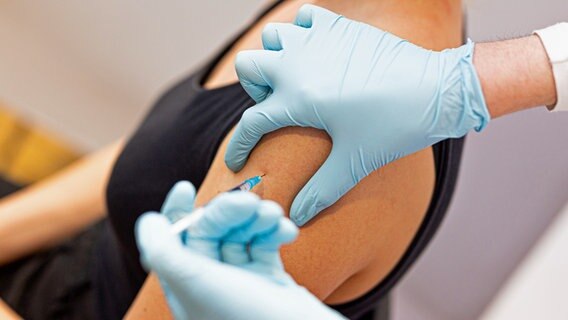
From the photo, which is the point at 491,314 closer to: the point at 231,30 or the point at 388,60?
the point at 388,60

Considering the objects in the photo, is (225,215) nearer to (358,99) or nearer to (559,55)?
(358,99)

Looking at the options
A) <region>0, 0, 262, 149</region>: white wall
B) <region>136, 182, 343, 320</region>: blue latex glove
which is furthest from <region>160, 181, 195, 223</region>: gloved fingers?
<region>0, 0, 262, 149</region>: white wall

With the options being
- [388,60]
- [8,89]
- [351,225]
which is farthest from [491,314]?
[8,89]

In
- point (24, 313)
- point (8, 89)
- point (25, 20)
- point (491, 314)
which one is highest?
point (25, 20)

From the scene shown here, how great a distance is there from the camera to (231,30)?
1752 millimetres

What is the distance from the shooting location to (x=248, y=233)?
0.58 m

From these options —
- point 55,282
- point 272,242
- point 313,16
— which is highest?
point 313,16

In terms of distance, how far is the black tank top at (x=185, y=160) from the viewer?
2.75 ft

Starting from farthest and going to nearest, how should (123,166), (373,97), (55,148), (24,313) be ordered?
(55,148), (24,313), (123,166), (373,97)

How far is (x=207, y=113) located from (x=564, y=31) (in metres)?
0.41

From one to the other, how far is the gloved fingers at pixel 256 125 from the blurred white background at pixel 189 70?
0.39 meters

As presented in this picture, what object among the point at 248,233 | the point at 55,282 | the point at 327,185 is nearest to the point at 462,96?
the point at 327,185

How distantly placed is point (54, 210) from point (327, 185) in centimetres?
73

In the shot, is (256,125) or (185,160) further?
(185,160)
